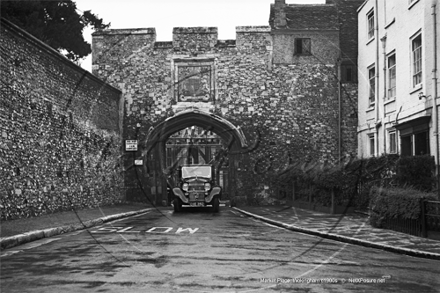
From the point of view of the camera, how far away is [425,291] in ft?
19.0

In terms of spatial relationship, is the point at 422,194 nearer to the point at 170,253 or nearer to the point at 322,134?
the point at 170,253

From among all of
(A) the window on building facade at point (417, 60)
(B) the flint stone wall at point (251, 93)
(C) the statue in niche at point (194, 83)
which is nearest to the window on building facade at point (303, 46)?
(B) the flint stone wall at point (251, 93)

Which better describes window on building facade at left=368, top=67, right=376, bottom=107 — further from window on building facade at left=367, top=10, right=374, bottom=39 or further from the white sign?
the white sign

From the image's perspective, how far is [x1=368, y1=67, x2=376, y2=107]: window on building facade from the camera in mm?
22030

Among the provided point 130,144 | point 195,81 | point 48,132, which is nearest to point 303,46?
point 195,81

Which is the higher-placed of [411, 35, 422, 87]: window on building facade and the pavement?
[411, 35, 422, 87]: window on building facade

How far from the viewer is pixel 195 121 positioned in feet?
86.5

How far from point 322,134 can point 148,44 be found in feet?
29.3

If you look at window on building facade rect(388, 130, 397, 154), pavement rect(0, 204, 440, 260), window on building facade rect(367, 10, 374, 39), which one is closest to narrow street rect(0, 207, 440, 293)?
pavement rect(0, 204, 440, 260)

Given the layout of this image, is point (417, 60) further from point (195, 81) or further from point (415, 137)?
point (195, 81)

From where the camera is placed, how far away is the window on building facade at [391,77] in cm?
1941

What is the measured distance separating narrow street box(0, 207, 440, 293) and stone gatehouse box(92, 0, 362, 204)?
14.5 m

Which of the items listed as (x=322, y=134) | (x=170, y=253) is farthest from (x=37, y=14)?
(x=170, y=253)

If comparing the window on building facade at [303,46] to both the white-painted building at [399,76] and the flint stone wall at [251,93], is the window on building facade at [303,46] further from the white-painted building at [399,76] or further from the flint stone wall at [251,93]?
the white-painted building at [399,76]
